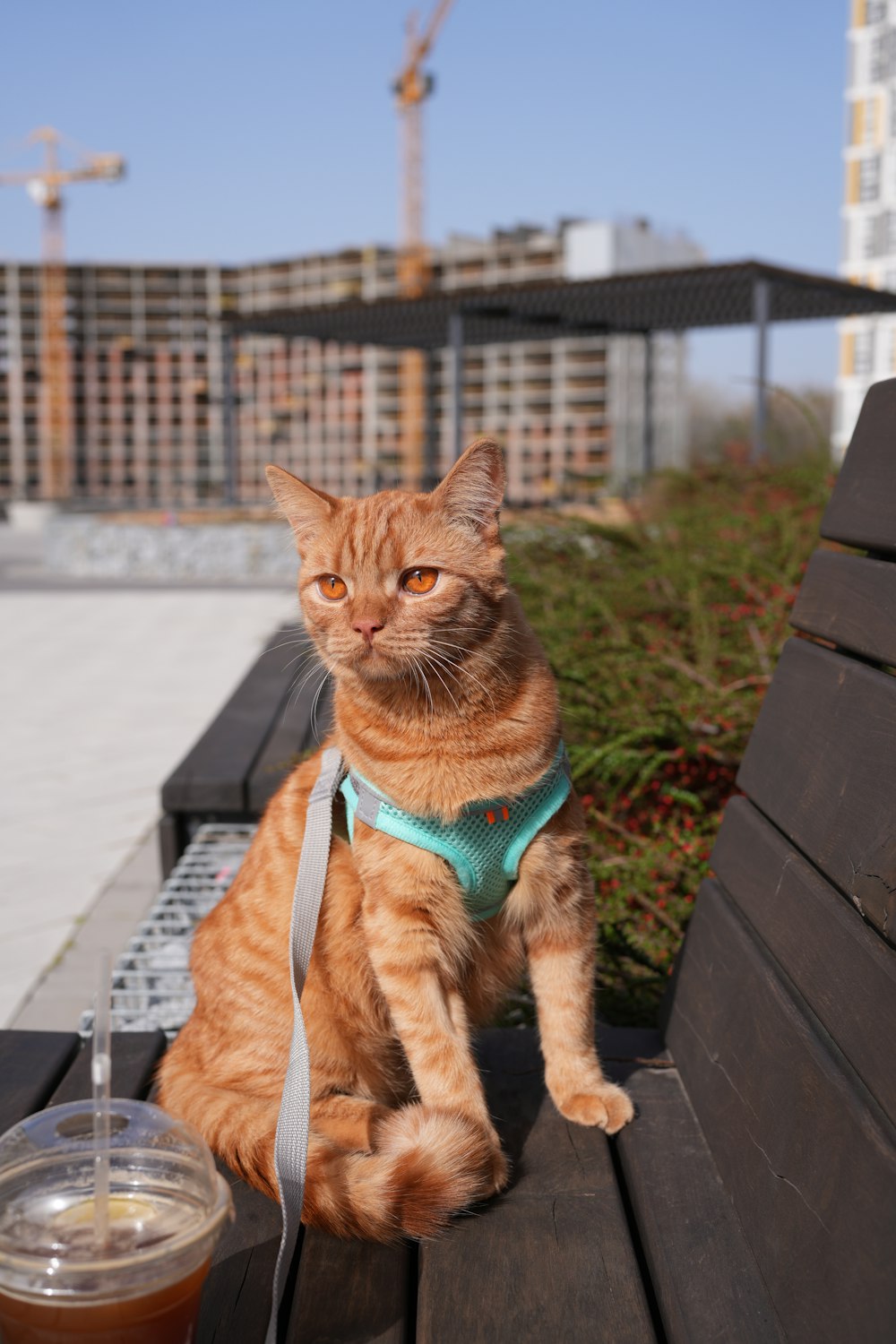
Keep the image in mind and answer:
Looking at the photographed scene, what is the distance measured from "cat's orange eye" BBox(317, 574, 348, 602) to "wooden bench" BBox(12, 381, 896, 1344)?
0.61m

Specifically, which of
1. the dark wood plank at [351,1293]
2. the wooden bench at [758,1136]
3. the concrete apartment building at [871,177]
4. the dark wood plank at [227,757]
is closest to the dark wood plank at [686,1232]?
the wooden bench at [758,1136]

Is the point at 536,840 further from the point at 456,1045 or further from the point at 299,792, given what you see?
the point at 299,792

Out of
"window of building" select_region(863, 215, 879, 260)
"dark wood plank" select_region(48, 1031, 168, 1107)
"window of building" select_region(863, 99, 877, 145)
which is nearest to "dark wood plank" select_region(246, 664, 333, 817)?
"dark wood plank" select_region(48, 1031, 168, 1107)

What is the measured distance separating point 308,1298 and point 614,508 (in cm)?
1322

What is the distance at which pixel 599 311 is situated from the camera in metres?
15.6

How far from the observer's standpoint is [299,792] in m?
1.70

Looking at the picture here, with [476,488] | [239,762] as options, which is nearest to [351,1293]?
[476,488]

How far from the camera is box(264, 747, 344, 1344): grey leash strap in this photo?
1.14m

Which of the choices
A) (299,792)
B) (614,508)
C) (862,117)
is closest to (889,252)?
(862,117)

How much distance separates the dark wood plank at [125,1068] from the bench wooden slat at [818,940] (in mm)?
851

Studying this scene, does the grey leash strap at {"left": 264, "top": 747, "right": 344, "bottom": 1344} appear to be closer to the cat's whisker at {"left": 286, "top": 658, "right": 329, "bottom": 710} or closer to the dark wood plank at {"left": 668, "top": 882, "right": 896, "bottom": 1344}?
the cat's whisker at {"left": 286, "top": 658, "right": 329, "bottom": 710}

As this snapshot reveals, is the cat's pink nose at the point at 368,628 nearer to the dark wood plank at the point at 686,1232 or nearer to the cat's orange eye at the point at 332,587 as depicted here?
the cat's orange eye at the point at 332,587

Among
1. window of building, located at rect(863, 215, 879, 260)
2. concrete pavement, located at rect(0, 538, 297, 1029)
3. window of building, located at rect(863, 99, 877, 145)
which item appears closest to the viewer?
concrete pavement, located at rect(0, 538, 297, 1029)

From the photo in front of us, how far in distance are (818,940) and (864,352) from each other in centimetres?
2354
